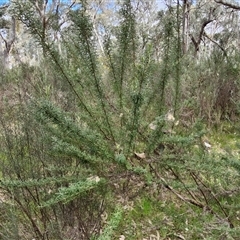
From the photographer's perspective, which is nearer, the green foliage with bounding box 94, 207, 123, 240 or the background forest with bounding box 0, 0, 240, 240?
the green foliage with bounding box 94, 207, 123, 240

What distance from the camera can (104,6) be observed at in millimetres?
28656

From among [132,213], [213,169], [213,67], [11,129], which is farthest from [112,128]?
[213,67]

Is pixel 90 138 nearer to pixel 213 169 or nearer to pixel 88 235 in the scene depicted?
pixel 213 169

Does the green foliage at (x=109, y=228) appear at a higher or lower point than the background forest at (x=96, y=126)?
lower

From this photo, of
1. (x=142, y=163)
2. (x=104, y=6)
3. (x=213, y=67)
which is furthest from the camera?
(x=104, y=6)

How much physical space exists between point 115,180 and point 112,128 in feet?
0.84

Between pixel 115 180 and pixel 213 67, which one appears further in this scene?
pixel 213 67

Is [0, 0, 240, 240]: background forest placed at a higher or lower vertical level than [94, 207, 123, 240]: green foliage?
higher

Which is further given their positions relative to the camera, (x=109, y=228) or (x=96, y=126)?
(x=96, y=126)

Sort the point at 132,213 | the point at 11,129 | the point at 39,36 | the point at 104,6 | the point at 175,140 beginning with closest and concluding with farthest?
the point at 39,36
the point at 175,140
the point at 11,129
the point at 132,213
the point at 104,6

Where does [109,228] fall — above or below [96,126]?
below

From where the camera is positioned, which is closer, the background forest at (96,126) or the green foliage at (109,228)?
the green foliage at (109,228)

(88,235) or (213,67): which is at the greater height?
(213,67)

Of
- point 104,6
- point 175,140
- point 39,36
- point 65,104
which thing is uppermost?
point 104,6
